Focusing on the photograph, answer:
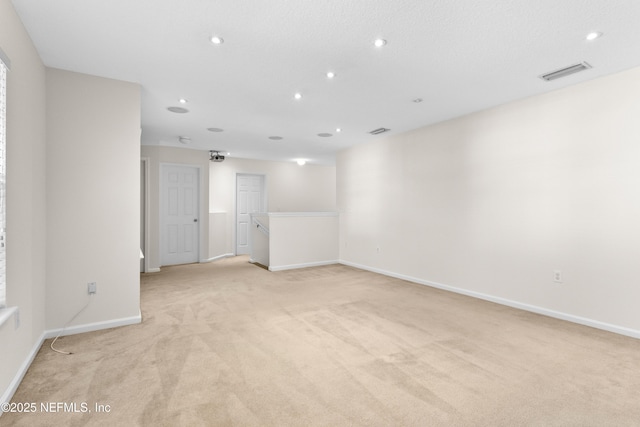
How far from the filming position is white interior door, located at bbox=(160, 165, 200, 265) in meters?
6.64

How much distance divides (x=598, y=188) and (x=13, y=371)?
207 inches

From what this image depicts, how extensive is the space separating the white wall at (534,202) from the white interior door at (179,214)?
438 cm

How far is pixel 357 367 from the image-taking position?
7.68ft

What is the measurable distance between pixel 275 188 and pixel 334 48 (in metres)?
6.20

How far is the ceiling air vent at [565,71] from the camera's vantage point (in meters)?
2.92

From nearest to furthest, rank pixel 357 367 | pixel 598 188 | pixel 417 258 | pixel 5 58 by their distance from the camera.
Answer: pixel 5 58, pixel 357 367, pixel 598 188, pixel 417 258

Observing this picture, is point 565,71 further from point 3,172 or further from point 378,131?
point 3,172

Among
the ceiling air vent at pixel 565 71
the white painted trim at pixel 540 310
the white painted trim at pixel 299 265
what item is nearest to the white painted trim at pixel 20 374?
the white painted trim at pixel 299 265

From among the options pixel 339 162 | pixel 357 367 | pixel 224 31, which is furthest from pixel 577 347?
pixel 339 162

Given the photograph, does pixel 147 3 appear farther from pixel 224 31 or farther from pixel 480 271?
pixel 480 271

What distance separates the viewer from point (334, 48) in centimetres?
264

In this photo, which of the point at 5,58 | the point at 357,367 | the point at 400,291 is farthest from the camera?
the point at 400,291

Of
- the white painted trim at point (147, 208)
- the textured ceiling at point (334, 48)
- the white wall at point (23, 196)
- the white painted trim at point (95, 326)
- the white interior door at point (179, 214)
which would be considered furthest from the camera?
the white interior door at point (179, 214)

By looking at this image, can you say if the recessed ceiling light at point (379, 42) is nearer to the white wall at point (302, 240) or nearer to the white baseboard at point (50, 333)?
the white baseboard at point (50, 333)
